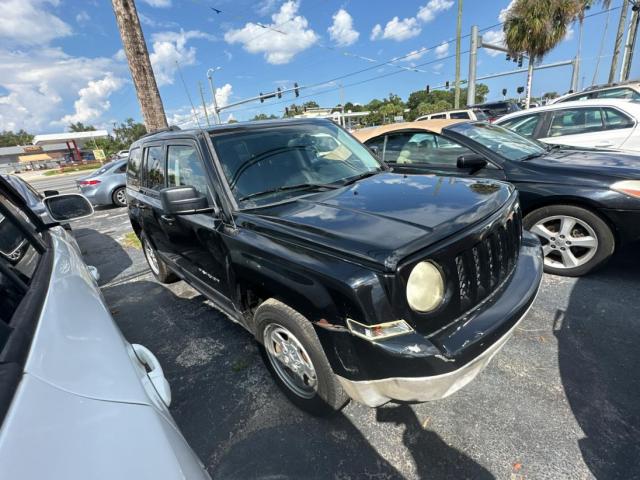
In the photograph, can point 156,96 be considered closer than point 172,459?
No

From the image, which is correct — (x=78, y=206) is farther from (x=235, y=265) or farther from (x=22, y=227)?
(x=235, y=265)

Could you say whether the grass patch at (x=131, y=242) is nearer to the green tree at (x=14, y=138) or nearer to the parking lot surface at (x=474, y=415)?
the parking lot surface at (x=474, y=415)

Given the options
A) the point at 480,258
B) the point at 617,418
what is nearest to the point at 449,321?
the point at 480,258

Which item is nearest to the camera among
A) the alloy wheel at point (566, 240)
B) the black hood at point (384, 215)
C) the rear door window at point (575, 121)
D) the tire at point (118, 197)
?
the black hood at point (384, 215)

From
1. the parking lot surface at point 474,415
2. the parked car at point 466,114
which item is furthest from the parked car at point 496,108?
the parking lot surface at point 474,415

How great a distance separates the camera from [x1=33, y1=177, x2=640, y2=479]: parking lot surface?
1.87 m

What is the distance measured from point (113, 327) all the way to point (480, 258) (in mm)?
1864

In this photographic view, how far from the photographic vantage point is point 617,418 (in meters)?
2.01

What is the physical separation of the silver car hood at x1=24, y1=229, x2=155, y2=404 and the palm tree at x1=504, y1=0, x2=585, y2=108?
21051 millimetres

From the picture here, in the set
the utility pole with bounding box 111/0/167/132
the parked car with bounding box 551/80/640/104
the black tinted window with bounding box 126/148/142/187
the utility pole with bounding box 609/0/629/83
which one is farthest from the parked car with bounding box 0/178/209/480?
the utility pole with bounding box 609/0/629/83

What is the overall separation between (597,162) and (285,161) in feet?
10.9

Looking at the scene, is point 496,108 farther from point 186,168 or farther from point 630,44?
point 186,168

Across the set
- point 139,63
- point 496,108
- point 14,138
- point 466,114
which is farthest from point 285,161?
point 14,138

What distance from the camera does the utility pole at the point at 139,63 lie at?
23.5ft
